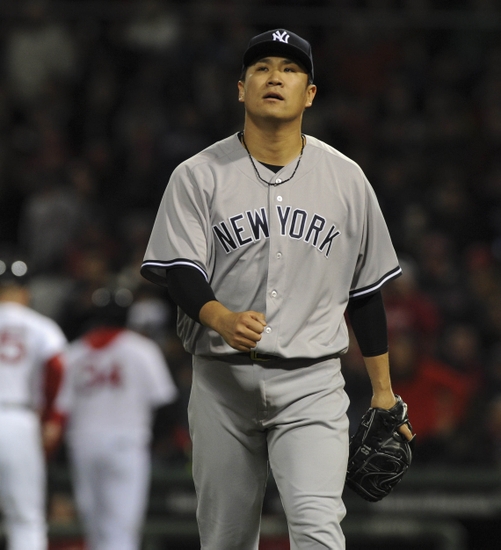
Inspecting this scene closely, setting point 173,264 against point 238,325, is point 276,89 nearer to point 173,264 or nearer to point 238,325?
point 173,264

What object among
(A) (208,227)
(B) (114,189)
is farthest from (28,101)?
Result: (A) (208,227)

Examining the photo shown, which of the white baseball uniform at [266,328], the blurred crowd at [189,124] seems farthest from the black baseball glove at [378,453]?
the blurred crowd at [189,124]

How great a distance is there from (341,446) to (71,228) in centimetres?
654

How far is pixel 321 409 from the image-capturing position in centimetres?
332

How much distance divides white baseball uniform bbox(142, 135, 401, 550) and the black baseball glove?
13 centimetres

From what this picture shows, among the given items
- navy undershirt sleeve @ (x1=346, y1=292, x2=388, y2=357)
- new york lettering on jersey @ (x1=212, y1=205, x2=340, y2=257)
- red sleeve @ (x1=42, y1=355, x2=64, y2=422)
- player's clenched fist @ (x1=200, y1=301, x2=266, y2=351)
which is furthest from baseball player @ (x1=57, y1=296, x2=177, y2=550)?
player's clenched fist @ (x1=200, y1=301, x2=266, y2=351)

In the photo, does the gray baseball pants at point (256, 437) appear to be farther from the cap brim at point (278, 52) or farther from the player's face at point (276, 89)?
the cap brim at point (278, 52)

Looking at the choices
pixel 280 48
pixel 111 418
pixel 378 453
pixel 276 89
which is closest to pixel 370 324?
pixel 378 453

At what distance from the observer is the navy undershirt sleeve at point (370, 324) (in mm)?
3510

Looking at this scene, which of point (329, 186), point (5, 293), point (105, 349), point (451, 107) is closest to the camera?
point (329, 186)

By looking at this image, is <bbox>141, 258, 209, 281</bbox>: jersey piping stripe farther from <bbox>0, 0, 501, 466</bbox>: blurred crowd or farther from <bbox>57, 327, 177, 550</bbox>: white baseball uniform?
<bbox>0, 0, 501, 466</bbox>: blurred crowd

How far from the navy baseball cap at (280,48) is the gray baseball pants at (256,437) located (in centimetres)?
92

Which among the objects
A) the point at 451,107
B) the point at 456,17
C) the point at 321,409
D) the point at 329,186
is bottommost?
the point at 321,409

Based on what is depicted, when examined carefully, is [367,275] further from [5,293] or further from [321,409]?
[5,293]
